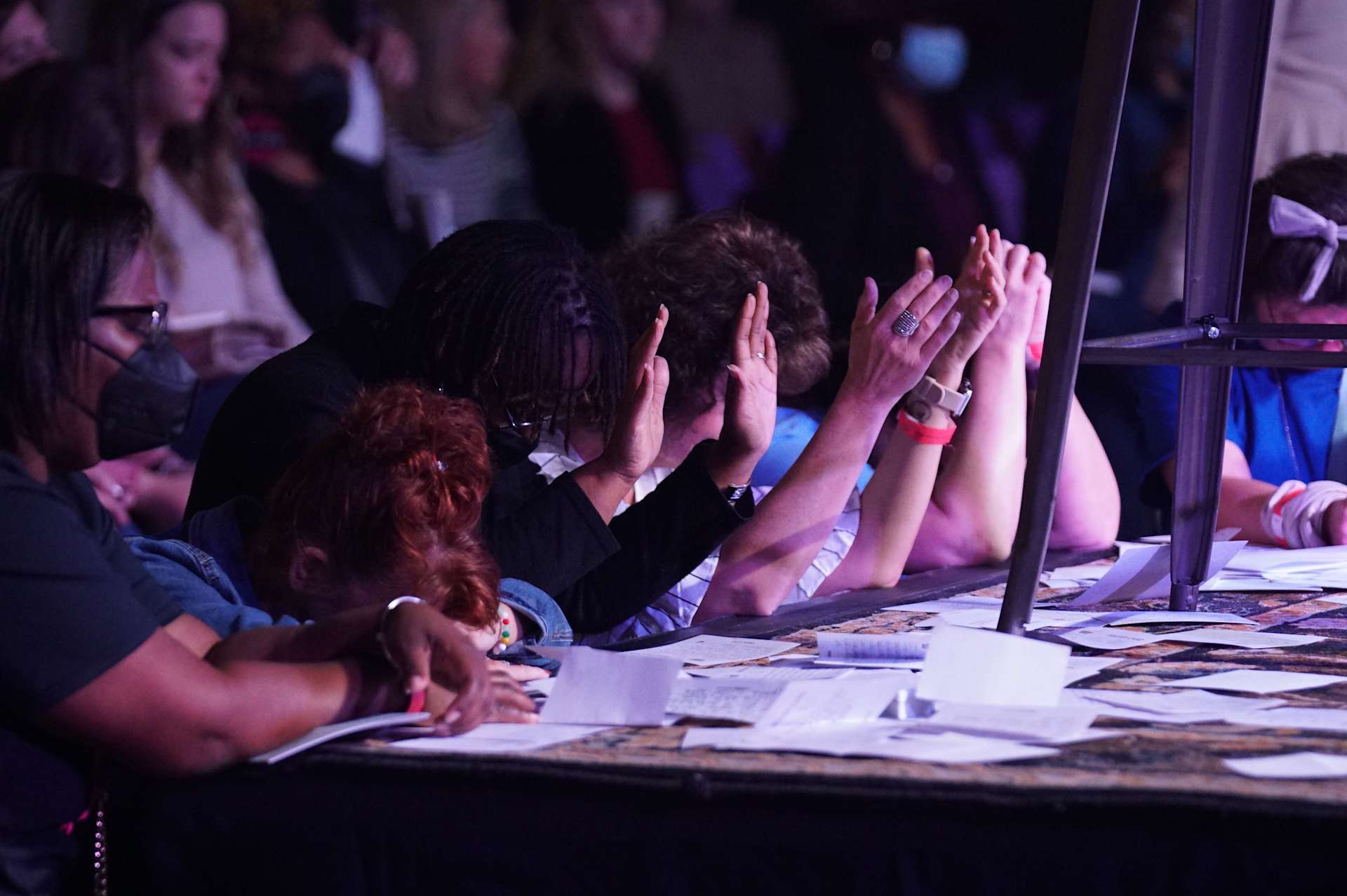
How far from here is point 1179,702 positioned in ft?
3.42

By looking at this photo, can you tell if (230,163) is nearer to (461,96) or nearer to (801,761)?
(461,96)

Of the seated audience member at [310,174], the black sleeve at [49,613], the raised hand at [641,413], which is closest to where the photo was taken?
the black sleeve at [49,613]

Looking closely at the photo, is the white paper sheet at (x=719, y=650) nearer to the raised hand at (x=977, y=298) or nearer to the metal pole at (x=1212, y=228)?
the metal pole at (x=1212, y=228)

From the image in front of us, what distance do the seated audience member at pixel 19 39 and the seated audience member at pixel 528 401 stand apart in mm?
2169

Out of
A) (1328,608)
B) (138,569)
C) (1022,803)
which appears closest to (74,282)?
(138,569)

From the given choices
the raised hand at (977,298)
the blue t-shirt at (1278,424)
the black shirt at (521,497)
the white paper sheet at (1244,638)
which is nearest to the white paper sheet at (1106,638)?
the white paper sheet at (1244,638)

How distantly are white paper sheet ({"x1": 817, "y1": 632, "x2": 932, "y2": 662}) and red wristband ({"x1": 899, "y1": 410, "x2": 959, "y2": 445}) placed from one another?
57 cm

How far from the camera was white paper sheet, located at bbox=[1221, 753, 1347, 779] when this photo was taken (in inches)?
32.7

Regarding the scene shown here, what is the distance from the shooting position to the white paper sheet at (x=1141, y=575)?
1484 mm

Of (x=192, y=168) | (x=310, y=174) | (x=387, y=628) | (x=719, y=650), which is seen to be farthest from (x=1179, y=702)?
(x=310, y=174)

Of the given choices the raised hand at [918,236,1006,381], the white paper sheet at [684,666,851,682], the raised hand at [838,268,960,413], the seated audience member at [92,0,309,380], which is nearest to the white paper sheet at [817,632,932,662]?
the white paper sheet at [684,666,851,682]

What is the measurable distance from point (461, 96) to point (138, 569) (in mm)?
3145

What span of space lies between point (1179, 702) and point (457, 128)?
3309mm

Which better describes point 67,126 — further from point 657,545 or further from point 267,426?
point 657,545
